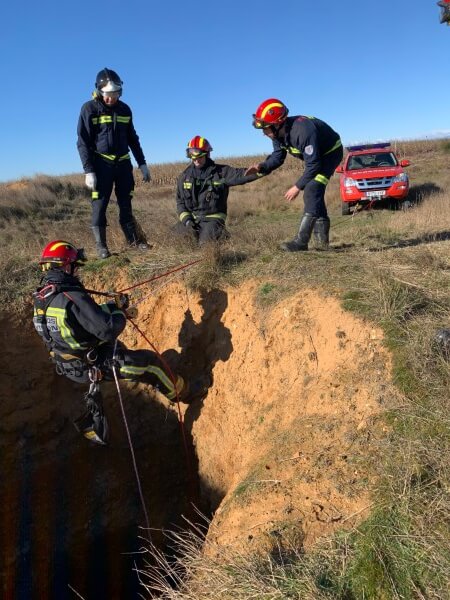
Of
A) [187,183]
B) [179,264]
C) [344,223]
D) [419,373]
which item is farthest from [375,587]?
[344,223]

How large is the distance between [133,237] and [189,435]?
2813 millimetres

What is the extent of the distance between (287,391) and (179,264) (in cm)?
232

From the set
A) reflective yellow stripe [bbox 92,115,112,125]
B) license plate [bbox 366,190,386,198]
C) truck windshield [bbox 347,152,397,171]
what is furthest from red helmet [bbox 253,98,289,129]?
truck windshield [bbox 347,152,397,171]

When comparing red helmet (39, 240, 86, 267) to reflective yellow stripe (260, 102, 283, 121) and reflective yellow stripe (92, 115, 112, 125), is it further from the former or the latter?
reflective yellow stripe (260, 102, 283, 121)

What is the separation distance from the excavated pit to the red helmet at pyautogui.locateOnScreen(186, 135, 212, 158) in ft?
6.17

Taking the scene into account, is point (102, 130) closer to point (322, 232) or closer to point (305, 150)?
point (305, 150)

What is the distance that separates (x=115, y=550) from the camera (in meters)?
5.50

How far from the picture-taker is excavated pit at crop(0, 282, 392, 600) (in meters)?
3.42

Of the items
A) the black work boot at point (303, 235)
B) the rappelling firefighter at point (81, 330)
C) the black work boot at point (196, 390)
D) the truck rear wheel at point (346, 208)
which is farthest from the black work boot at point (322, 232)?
the truck rear wheel at point (346, 208)

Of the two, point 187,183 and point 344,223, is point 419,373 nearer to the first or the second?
point 187,183

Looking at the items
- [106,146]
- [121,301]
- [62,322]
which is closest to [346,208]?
[106,146]

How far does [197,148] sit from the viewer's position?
623 cm

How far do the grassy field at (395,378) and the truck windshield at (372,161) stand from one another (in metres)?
5.33

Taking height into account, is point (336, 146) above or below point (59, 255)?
above
